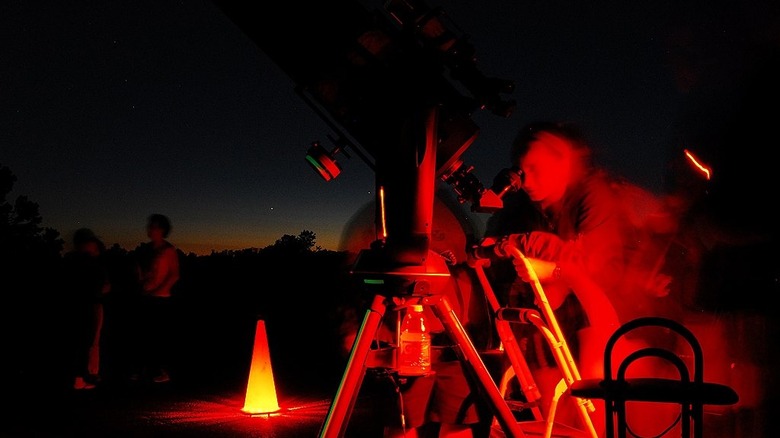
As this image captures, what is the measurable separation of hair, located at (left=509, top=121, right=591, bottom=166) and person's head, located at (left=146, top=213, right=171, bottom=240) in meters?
5.51

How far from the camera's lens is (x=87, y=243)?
8430mm

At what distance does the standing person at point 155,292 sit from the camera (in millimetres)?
8047

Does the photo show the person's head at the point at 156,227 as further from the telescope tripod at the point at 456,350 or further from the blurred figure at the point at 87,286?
the telescope tripod at the point at 456,350

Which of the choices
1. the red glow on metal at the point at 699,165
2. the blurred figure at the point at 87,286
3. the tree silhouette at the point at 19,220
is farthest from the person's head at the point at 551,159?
the tree silhouette at the point at 19,220

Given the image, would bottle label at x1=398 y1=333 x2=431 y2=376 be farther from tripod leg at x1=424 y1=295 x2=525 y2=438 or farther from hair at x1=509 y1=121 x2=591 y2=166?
hair at x1=509 y1=121 x2=591 y2=166

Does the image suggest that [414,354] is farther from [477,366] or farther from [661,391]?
[661,391]

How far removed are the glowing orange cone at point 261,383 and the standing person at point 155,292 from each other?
2465mm

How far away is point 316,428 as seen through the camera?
17.7 ft

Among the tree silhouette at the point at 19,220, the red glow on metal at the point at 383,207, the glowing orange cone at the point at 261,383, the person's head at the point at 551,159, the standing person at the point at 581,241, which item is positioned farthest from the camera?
the tree silhouette at the point at 19,220

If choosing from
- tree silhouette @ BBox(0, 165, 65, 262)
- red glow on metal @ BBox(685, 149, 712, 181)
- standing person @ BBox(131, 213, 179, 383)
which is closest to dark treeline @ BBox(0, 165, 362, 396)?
standing person @ BBox(131, 213, 179, 383)

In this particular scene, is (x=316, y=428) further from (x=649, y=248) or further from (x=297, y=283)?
(x=297, y=283)

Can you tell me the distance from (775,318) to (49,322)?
13.1 m

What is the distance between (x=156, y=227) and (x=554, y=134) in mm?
5800

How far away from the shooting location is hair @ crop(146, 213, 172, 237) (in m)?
8.03
